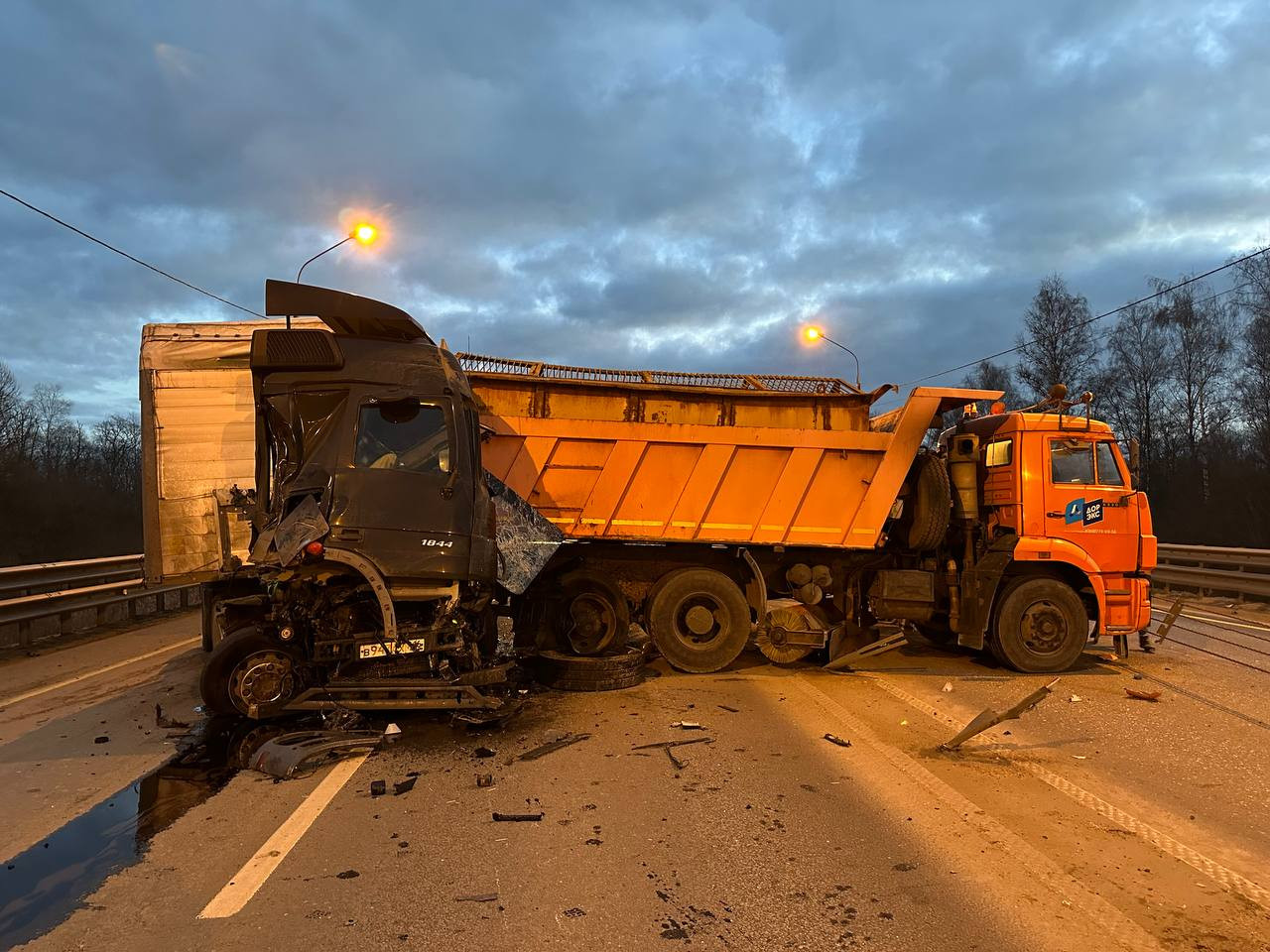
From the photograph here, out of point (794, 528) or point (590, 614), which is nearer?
point (590, 614)

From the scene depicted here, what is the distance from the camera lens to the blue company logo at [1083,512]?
26.6 ft

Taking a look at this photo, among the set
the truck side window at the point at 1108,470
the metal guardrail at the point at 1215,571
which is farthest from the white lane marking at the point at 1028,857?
the metal guardrail at the point at 1215,571

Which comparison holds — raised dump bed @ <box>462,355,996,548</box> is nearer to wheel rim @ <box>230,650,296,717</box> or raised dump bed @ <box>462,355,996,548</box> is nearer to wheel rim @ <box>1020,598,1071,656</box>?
wheel rim @ <box>1020,598,1071,656</box>

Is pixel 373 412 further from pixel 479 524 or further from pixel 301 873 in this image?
pixel 301 873

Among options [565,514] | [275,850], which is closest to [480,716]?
[275,850]

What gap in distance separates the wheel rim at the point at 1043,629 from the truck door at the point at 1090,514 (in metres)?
0.75

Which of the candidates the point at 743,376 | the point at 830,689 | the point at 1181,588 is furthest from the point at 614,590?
the point at 1181,588

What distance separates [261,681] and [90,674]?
13.1ft

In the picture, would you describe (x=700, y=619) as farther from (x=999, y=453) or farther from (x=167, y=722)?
(x=167, y=722)

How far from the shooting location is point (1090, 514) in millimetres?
8125

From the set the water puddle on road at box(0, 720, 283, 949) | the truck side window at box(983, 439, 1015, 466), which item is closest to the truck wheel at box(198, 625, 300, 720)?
the water puddle on road at box(0, 720, 283, 949)

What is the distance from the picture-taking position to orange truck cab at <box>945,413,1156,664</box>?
26.5ft

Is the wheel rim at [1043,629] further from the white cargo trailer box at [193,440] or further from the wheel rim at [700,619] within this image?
the white cargo trailer box at [193,440]

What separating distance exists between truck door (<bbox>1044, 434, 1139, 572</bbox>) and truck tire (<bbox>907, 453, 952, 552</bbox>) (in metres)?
1.10
